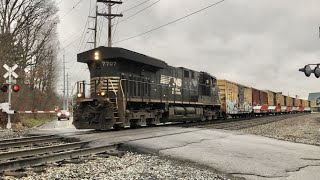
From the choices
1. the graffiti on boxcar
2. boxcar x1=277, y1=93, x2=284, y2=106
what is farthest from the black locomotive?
boxcar x1=277, y1=93, x2=284, y2=106

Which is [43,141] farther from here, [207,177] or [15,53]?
[15,53]

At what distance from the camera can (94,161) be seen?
7.76 m

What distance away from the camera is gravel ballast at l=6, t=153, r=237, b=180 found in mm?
6336

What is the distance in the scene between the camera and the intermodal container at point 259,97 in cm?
3906

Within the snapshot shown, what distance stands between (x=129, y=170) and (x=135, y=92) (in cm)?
923

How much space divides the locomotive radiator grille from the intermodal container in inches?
1020

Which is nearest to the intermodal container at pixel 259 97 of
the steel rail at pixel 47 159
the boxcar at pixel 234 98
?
the boxcar at pixel 234 98

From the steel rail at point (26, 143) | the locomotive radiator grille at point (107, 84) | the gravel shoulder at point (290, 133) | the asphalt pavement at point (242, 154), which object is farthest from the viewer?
the locomotive radiator grille at point (107, 84)

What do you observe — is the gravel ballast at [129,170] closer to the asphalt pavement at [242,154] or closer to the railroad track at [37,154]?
the railroad track at [37,154]

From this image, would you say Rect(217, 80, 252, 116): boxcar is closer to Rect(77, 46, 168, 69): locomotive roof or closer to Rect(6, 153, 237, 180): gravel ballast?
Rect(77, 46, 168, 69): locomotive roof

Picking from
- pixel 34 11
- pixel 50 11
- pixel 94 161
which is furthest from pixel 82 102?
pixel 50 11

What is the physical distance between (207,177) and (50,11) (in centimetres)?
3634

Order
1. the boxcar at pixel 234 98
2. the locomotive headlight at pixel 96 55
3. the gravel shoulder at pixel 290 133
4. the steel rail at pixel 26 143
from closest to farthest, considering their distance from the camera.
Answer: the steel rail at pixel 26 143
the gravel shoulder at pixel 290 133
the locomotive headlight at pixel 96 55
the boxcar at pixel 234 98

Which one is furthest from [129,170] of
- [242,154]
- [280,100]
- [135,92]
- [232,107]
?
[280,100]
